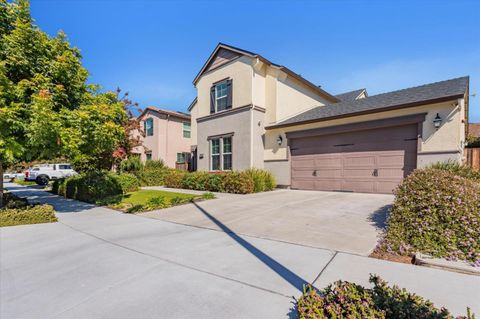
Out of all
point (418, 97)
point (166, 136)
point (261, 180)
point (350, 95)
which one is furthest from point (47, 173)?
point (418, 97)

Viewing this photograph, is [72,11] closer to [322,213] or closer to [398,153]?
[322,213]

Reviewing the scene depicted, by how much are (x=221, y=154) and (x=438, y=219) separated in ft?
38.3

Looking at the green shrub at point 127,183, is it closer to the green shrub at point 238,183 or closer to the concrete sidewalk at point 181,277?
the green shrub at point 238,183

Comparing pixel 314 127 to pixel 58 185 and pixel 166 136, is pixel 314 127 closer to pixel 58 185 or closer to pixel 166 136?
pixel 166 136

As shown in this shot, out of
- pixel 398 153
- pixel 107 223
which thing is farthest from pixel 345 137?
pixel 107 223

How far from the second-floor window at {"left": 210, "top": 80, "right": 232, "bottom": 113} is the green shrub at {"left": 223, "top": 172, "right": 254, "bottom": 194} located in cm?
476

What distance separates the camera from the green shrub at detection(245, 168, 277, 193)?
38.6ft

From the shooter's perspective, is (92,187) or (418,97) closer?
(418,97)

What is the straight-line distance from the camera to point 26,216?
6.62 meters

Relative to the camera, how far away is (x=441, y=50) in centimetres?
988

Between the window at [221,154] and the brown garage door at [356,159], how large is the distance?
399 centimetres

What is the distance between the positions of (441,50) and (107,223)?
1445cm

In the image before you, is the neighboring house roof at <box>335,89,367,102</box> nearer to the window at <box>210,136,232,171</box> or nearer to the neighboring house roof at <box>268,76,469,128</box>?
the neighboring house roof at <box>268,76,469,128</box>

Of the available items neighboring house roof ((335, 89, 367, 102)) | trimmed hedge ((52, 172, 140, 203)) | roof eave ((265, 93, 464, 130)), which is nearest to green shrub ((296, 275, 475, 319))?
roof eave ((265, 93, 464, 130))
